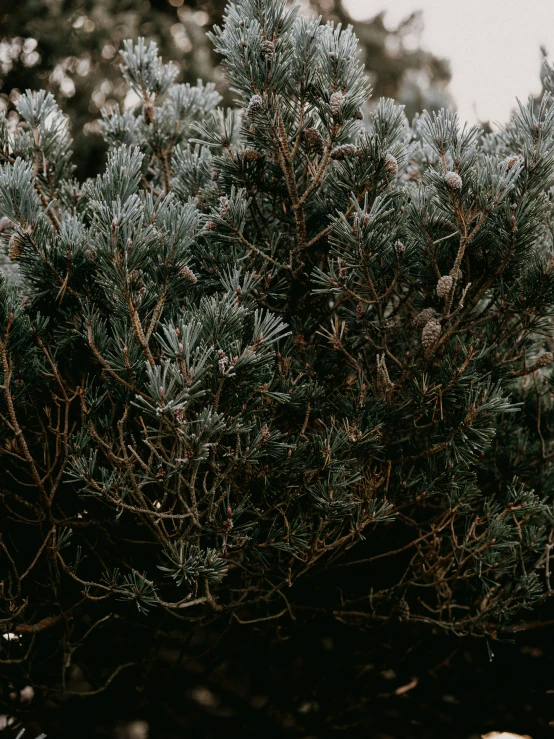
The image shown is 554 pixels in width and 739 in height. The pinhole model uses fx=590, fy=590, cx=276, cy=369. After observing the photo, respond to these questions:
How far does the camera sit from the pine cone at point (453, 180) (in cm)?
145

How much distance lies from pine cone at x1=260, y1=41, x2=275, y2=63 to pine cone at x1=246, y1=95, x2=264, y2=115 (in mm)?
100

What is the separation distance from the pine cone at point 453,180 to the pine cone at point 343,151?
27 cm

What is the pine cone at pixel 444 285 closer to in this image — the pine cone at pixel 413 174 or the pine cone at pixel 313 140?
the pine cone at pixel 313 140

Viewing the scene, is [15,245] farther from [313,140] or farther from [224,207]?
[313,140]

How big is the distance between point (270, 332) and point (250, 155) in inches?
22.8

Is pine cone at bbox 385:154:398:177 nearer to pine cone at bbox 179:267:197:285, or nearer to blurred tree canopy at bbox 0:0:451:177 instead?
pine cone at bbox 179:267:197:285

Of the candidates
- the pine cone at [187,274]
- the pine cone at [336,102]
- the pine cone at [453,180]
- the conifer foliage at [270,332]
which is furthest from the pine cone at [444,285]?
the pine cone at [187,274]

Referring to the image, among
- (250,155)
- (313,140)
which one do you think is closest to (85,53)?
(250,155)

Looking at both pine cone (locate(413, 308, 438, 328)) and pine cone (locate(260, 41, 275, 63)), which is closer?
pine cone (locate(260, 41, 275, 63))

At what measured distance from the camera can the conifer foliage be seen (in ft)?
4.70

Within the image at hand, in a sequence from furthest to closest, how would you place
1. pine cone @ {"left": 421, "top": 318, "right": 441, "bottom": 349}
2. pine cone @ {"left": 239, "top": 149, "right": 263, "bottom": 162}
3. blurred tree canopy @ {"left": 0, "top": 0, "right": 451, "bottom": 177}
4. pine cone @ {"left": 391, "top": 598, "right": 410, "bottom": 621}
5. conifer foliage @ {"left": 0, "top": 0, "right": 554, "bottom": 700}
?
blurred tree canopy @ {"left": 0, "top": 0, "right": 451, "bottom": 177}, pine cone @ {"left": 391, "top": 598, "right": 410, "bottom": 621}, pine cone @ {"left": 239, "top": 149, "right": 263, "bottom": 162}, pine cone @ {"left": 421, "top": 318, "right": 441, "bottom": 349}, conifer foliage @ {"left": 0, "top": 0, "right": 554, "bottom": 700}

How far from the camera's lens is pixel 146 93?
2.24 m

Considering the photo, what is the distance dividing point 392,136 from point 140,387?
0.97m

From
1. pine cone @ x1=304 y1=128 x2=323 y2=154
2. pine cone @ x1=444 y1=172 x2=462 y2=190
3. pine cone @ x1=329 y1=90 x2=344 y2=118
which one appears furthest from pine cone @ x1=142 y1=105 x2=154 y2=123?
pine cone @ x1=444 y1=172 x2=462 y2=190
